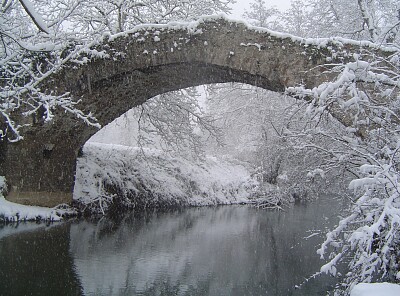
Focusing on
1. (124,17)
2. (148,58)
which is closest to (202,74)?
(148,58)

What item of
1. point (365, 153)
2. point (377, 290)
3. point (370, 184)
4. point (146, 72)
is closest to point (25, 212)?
point (146, 72)

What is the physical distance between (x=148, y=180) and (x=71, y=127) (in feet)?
12.5

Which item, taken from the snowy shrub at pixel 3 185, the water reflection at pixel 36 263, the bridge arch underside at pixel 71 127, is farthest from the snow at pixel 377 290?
the snowy shrub at pixel 3 185

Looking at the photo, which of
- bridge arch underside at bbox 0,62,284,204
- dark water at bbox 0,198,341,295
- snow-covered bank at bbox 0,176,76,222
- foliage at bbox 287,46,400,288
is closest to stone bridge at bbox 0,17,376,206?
bridge arch underside at bbox 0,62,284,204

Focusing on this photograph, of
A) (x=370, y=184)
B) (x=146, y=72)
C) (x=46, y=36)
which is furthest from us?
(x=146, y=72)

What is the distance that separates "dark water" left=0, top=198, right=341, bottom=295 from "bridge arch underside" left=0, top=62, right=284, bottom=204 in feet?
3.50

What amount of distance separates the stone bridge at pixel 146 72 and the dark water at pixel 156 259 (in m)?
1.42

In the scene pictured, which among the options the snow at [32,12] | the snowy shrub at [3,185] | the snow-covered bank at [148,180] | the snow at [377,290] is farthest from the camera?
the snow-covered bank at [148,180]

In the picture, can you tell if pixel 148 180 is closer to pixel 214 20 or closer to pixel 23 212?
Answer: pixel 23 212

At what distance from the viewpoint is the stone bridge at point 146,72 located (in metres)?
6.82

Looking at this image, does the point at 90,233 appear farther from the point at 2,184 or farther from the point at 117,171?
the point at 117,171

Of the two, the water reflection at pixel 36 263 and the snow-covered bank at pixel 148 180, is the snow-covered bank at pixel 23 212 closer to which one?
the water reflection at pixel 36 263

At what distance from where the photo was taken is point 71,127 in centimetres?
843

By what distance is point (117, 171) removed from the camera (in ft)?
35.8
